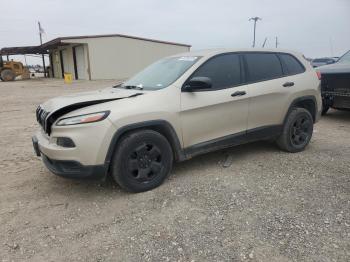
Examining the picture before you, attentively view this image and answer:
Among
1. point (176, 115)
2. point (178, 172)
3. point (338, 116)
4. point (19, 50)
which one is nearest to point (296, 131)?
point (178, 172)

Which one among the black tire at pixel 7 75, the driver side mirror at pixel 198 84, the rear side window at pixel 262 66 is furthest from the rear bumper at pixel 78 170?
the black tire at pixel 7 75

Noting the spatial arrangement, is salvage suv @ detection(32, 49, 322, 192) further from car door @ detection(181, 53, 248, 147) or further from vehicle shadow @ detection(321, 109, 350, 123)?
vehicle shadow @ detection(321, 109, 350, 123)

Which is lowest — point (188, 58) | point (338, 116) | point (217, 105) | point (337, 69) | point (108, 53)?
point (338, 116)

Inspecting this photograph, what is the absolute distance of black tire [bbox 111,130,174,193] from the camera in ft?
12.0

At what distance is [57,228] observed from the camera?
10.6 feet

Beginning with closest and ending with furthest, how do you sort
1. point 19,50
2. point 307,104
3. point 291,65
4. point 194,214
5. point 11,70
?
point 194,214
point 291,65
point 307,104
point 11,70
point 19,50

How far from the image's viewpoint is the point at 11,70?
3141cm

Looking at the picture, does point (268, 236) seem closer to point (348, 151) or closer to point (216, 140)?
point (216, 140)

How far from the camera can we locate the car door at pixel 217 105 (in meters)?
4.12

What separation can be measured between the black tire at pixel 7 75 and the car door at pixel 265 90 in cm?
3119

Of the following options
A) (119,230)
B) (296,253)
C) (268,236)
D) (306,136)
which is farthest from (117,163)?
(306,136)

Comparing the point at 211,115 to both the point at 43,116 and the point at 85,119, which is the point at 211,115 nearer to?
the point at 85,119

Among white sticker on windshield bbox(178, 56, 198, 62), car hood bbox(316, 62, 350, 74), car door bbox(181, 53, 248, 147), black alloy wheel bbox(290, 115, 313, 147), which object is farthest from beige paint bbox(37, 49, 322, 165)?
car hood bbox(316, 62, 350, 74)

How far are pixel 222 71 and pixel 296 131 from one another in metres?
1.74
